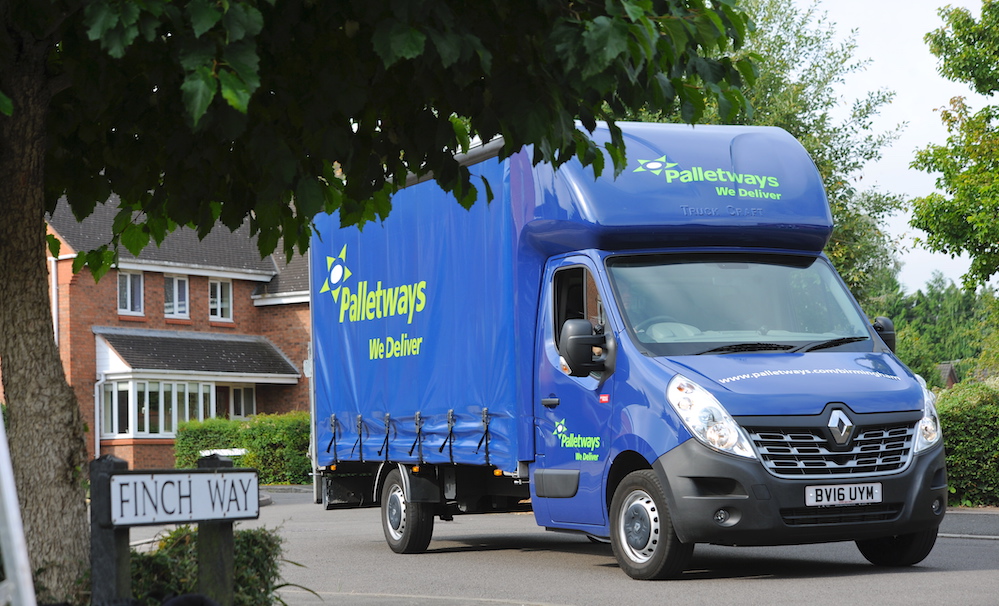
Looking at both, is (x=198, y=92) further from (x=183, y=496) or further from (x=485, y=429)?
(x=485, y=429)

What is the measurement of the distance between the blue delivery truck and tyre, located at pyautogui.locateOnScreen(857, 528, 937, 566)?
0.06 ft

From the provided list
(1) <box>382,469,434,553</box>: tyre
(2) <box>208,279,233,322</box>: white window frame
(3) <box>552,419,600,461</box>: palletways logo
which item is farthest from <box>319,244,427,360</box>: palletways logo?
(2) <box>208,279,233,322</box>: white window frame

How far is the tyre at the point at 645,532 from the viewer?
9.48 meters

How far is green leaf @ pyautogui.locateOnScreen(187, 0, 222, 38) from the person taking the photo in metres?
4.34

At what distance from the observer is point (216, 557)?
18.5 feet

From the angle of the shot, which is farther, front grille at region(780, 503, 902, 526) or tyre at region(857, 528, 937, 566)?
tyre at region(857, 528, 937, 566)

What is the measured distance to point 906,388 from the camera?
974 cm

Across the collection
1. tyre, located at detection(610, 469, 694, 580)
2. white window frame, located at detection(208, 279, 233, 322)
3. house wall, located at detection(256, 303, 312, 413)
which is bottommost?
tyre, located at detection(610, 469, 694, 580)

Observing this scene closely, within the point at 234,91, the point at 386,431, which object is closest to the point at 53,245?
the point at 234,91

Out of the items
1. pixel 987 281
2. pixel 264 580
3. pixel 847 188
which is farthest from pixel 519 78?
pixel 847 188

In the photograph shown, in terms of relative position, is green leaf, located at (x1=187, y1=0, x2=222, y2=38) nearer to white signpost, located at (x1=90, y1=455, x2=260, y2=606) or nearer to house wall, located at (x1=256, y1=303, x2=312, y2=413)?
white signpost, located at (x1=90, y1=455, x2=260, y2=606)

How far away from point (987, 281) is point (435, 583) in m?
18.6

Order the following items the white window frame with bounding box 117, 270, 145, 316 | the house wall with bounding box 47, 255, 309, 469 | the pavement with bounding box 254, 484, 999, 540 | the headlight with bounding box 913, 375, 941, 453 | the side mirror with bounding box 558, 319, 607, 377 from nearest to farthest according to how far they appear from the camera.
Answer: the headlight with bounding box 913, 375, 941, 453, the side mirror with bounding box 558, 319, 607, 377, the pavement with bounding box 254, 484, 999, 540, the house wall with bounding box 47, 255, 309, 469, the white window frame with bounding box 117, 270, 145, 316

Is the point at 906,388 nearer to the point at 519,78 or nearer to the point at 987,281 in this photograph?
the point at 519,78
